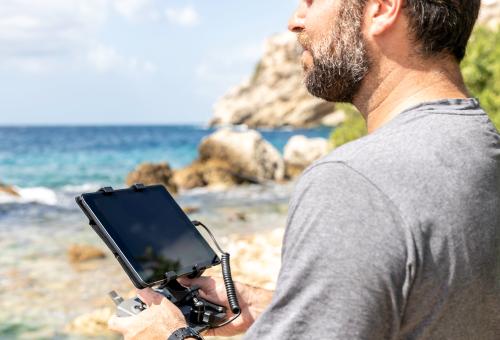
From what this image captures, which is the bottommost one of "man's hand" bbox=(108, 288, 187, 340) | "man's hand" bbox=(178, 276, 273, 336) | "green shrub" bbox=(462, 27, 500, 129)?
"green shrub" bbox=(462, 27, 500, 129)

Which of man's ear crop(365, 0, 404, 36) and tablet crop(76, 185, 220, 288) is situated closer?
man's ear crop(365, 0, 404, 36)

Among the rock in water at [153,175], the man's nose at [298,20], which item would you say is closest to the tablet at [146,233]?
the man's nose at [298,20]

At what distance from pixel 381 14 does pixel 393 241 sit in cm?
67

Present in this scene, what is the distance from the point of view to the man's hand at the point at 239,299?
236 cm

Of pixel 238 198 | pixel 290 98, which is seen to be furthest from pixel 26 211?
pixel 290 98

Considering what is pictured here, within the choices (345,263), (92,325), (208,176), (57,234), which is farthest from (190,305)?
(208,176)

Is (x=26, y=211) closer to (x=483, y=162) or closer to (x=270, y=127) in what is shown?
(x=483, y=162)

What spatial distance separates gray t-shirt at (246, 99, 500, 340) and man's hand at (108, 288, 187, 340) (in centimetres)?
47

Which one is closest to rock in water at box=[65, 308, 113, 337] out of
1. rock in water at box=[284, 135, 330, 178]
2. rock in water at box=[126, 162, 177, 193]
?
rock in water at box=[126, 162, 177, 193]

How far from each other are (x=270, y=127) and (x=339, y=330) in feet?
270

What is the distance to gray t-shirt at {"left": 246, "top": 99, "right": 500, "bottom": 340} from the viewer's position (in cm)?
141

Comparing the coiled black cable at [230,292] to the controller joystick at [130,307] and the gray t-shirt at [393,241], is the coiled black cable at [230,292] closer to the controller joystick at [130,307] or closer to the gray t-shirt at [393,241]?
the controller joystick at [130,307]

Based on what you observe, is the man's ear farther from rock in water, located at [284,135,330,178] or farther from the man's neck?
rock in water, located at [284,135,330,178]

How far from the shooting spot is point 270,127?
83.6 metres
